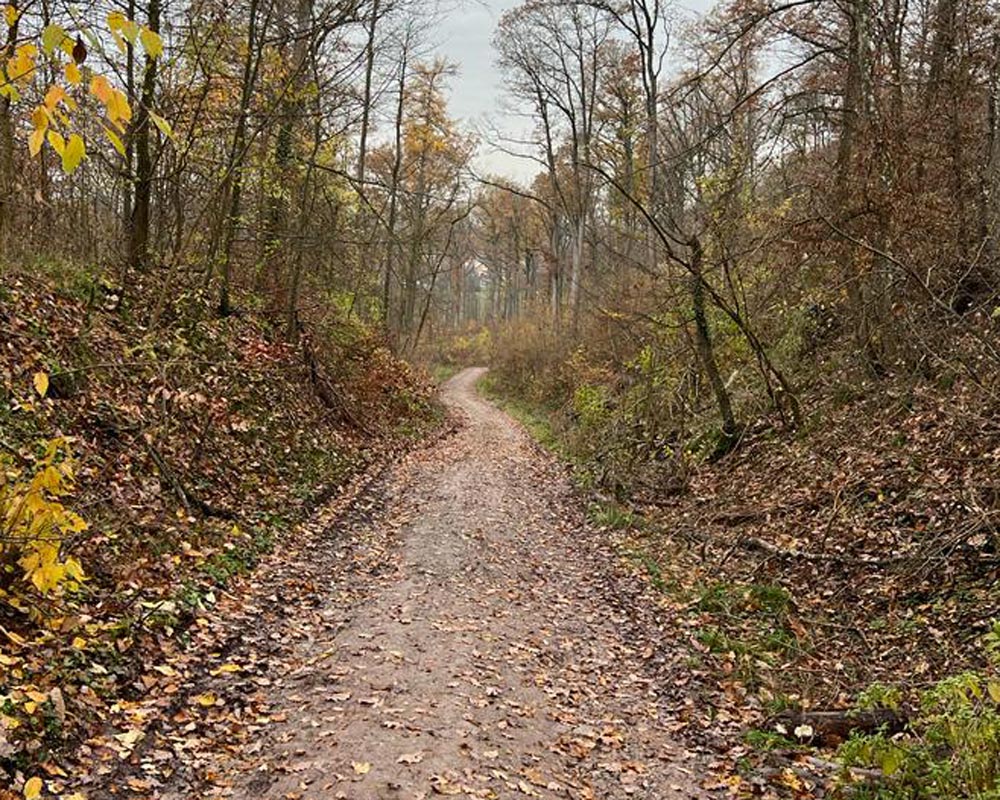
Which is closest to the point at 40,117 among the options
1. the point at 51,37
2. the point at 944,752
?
the point at 51,37

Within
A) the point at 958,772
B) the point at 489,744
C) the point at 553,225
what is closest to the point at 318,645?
the point at 489,744

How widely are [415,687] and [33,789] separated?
2434 mm

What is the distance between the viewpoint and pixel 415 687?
540 centimetres

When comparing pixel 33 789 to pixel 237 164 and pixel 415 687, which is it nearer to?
pixel 415 687

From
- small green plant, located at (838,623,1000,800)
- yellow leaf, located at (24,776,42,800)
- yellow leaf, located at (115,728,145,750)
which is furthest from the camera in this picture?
yellow leaf, located at (115,728,145,750)

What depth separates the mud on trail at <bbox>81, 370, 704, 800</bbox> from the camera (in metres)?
4.32

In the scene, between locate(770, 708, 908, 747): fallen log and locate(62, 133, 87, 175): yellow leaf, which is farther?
locate(770, 708, 908, 747): fallen log

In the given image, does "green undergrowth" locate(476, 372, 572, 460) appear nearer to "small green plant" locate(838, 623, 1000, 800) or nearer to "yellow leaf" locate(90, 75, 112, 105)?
"small green plant" locate(838, 623, 1000, 800)

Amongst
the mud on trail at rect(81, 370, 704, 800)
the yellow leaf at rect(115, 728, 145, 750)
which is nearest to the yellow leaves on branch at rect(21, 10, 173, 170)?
the mud on trail at rect(81, 370, 704, 800)

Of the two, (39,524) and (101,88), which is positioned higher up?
(101,88)

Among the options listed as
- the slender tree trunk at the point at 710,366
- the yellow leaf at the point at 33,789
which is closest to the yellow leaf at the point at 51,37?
the yellow leaf at the point at 33,789

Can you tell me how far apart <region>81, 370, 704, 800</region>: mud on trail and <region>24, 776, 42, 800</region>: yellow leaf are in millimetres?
321

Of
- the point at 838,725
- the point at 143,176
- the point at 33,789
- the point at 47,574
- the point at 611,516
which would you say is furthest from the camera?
the point at 143,176

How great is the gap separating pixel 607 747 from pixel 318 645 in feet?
8.04
